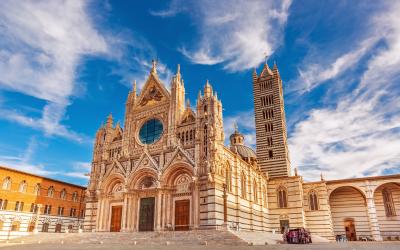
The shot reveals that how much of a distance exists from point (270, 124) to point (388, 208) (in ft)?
62.7

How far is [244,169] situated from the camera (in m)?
36.4

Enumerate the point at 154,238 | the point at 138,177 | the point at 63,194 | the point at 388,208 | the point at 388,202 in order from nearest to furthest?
the point at 154,238 → the point at 138,177 → the point at 388,208 → the point at 388,202 → the point at 63,194

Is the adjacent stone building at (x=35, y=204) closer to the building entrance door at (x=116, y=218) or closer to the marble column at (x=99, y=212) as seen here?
the marble column at (x=99, y=212)

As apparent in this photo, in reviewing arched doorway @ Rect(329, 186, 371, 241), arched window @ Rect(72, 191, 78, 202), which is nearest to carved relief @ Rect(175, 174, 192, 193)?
arched window @ Rect(72, 191, 78, 202)

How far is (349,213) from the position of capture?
42.4 meters

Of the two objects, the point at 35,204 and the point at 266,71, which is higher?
the point at 266,71

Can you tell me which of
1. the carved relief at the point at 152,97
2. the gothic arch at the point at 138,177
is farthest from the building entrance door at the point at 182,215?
the carved relief at the point at 152,97

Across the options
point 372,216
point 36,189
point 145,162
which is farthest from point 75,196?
point 372,216

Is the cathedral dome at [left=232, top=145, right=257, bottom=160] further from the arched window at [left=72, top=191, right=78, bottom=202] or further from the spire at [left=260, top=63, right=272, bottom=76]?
the arched window at [left=72, top=191, right=78, bottom=202]

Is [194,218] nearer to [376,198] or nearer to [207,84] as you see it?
[207,84]

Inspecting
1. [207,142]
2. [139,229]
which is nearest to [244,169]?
[207,142]

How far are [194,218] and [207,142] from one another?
716 centimetres

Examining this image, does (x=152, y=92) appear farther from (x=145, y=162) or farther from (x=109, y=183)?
(x=109, y=183)

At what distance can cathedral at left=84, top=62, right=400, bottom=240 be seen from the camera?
→ 1163 inches
